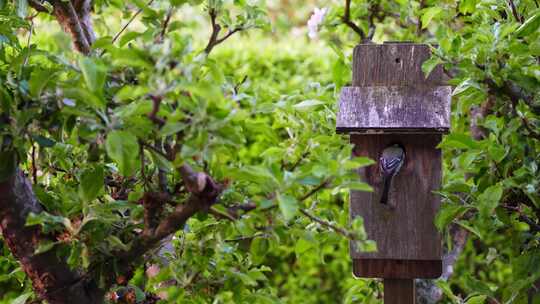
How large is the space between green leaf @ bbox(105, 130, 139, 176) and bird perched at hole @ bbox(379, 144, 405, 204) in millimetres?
897

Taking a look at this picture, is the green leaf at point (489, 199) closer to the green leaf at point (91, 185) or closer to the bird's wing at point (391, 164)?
the bird's wing at point (391, 164)

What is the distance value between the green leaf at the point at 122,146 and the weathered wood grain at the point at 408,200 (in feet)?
3.08

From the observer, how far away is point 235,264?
6.72 feet

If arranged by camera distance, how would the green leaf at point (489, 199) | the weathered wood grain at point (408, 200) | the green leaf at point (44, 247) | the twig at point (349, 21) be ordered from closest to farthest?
the green leaf at point (44, 247) → the green leaf at point (489, 199) → the weathered wood grain at point (408, 200) → the twig at point (349, 21)

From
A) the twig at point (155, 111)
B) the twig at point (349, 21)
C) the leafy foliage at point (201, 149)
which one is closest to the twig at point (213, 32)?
the leafy foliage at point (201, 149)

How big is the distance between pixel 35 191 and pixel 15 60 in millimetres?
305

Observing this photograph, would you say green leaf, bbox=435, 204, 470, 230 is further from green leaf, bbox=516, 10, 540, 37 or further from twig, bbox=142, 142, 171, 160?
twig, bbox=142, 142, 171, 160

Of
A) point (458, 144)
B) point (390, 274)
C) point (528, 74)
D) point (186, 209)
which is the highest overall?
point (528, 74)

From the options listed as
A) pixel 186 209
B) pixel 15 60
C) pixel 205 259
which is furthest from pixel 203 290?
pixel 15 60

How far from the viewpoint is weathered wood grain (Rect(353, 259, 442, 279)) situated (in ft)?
7.60

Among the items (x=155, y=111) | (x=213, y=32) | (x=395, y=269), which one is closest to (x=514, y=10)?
(x=395, y=269)

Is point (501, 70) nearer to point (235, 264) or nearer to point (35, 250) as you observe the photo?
point (235, 264)

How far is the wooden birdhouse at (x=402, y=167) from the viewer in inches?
88.6

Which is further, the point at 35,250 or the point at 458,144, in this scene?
the point at 458,144
